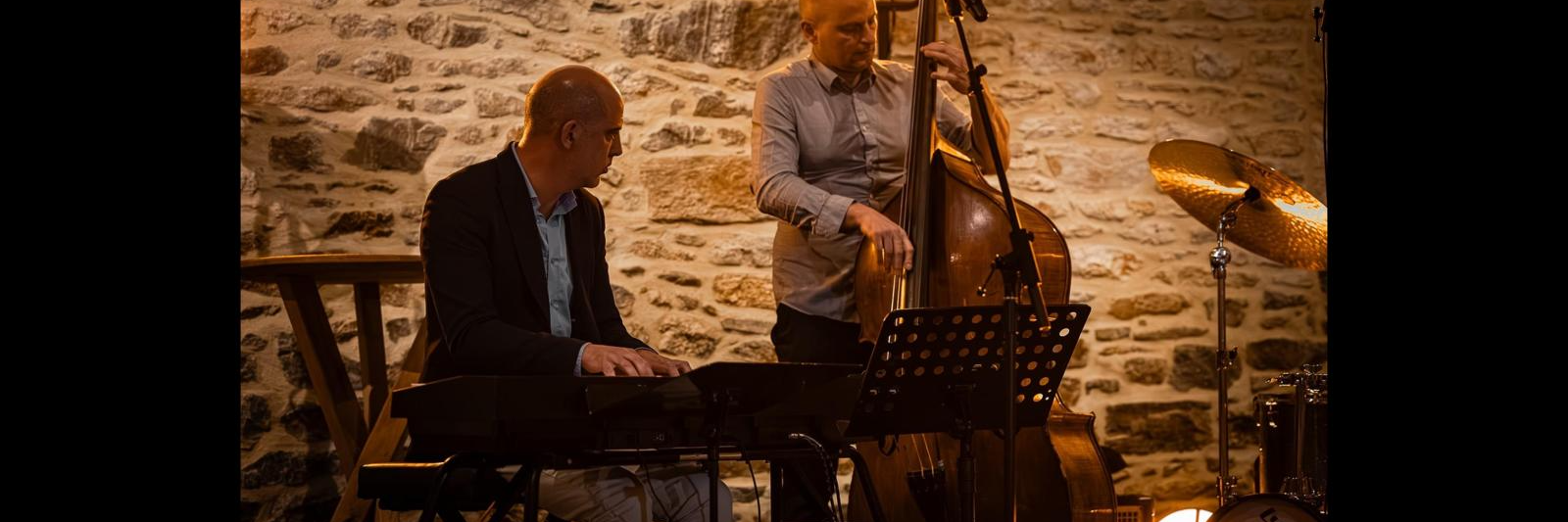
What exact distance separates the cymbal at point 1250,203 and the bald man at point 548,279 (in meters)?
1.66

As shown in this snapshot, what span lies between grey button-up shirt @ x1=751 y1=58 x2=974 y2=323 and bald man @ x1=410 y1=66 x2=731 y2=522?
0.54 metres

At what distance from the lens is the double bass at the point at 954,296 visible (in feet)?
9.61

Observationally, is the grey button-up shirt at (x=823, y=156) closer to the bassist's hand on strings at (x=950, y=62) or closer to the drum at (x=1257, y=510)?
the bassist's hand on strings at (x=950, y=62)

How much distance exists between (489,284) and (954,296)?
103 centimetres

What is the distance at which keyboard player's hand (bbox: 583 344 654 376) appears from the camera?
8.53 feet

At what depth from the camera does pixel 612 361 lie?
2.61 meters

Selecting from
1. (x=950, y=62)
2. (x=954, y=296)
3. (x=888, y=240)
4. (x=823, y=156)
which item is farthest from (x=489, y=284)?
(x=950, y=62)

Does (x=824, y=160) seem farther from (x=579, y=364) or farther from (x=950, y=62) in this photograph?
(x=579, y=364)

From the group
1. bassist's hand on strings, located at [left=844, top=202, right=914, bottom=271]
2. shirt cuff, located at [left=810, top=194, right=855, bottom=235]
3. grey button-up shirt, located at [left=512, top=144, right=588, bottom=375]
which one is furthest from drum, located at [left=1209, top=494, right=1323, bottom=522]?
grey button-up shirt, located at [left=512, top=144, right=588, bottom=375]

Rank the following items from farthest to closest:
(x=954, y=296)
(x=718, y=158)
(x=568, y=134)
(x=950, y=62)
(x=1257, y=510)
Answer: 1. (x=718, y=158)
2. (x=1257, y=510)
3. (x=950, y=62)
4. (x=954, y=296)
5. (x=568, y=134)

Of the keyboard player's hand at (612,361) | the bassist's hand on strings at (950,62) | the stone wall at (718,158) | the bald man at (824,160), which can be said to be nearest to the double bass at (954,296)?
the bassist's hand on strings at (950,62)

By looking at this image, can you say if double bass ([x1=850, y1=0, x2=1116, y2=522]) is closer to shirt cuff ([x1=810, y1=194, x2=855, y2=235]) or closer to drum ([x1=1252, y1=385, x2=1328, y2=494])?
shirt cuff ([x1=810, y1=194, x2=855, y2=235])

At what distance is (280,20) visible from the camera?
4504mm
